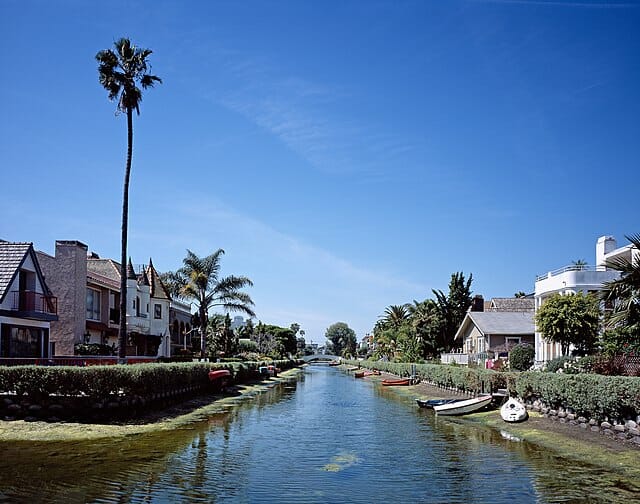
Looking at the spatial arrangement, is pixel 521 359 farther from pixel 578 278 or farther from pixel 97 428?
pixel 97 428

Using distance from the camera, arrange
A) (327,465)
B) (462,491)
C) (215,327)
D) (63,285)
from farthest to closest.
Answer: (215,327) → (63,285) → (327,465) → (462,491)

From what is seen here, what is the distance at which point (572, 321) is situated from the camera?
114 ft

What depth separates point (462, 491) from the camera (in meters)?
15.0

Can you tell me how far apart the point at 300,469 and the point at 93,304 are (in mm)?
35197

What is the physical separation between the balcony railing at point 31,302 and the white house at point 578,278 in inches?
1114

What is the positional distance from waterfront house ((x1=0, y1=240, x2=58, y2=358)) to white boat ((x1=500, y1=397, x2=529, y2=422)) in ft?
77.2

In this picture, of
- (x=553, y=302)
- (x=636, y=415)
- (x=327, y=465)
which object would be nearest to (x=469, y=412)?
(x=553, y=302)

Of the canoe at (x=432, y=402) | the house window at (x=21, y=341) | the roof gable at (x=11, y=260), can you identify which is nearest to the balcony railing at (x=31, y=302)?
the roof gable at (x=11, y=260)

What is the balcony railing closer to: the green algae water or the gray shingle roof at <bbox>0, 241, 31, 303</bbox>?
the gray shingle roof at <bbox>0, 241, 31, 303</bbox>

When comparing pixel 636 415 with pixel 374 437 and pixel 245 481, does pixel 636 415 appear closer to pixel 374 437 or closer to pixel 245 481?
pixel 374 437

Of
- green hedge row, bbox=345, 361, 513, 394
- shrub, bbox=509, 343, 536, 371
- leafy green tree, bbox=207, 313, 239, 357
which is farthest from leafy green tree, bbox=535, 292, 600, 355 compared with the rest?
leafy green tree, bbox=207, 313, 239, 357

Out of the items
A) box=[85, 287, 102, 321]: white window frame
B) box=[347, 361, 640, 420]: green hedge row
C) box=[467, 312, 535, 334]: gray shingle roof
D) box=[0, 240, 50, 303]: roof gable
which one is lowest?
box=[347, 361, 640, 420]: green hedge row

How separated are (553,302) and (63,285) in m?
30.3

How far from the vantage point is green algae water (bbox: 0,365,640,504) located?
14.3 metres
